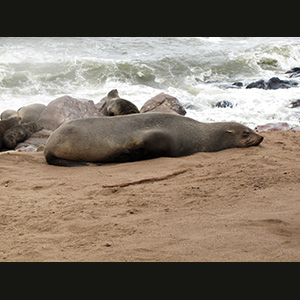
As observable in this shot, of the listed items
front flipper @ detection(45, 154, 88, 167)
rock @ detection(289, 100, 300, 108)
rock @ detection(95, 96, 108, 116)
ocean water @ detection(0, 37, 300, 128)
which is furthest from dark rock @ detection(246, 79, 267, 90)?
front flipper @ detection(45, 154, 88, 167)

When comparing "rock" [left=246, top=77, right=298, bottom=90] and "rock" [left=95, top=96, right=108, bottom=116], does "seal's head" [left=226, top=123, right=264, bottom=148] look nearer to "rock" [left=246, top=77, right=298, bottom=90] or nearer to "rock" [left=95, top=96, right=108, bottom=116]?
"rock" [left=95, top=96, right=108, bottom=116]

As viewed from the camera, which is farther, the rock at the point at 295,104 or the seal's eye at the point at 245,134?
the rock at the point at 295,104

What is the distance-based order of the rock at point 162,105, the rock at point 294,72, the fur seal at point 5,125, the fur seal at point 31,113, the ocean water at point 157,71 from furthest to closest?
1. the rock at point 294,72
2. the ocean water at point 157,71
3. the fur seal at point 31,113
4. the rock at point 162,105
5. the fur seal at point 5,125

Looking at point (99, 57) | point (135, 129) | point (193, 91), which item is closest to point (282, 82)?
point (193, 91)

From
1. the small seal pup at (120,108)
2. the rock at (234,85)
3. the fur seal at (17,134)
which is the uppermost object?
the small seal pup at (120,108)

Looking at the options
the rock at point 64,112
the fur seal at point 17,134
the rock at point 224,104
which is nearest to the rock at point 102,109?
the rock at point 64,112

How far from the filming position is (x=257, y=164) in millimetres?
5836

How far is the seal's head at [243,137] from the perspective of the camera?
7488 mm

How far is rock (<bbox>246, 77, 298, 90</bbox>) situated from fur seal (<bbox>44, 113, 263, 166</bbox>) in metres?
10.3

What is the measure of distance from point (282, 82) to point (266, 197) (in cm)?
1357

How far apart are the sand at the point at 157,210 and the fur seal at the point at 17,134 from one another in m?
2.87

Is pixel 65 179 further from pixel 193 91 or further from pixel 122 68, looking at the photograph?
pixel 122 68

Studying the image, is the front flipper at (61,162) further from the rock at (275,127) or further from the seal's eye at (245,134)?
the rock at (275,127)

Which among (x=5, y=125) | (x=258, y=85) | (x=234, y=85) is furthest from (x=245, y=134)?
(x=234, y=85)
